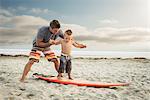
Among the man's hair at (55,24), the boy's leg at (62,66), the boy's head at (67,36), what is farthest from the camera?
the boy's head at (67,36)

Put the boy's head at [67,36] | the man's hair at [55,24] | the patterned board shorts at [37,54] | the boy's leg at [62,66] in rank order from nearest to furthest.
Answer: the man's hair at [55,24]
the patterned board shorts at [37,54]
the boy's leg at [62,66]
the boy's head at [67,36]

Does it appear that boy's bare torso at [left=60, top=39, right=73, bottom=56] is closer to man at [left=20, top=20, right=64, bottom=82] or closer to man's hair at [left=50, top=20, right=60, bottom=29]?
man at [left=20, top=20, right=64, bottom=82]

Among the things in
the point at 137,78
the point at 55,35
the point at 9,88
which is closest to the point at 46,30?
the point at 55,35

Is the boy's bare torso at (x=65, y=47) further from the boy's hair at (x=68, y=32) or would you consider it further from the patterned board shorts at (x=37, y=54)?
the patterned board shorts at (x=37, y=54)

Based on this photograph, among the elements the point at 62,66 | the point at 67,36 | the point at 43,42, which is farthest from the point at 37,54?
the point at 67,36

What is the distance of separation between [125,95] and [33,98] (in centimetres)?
164

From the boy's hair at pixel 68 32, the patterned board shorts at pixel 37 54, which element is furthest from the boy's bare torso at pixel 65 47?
the patterned board shorts at pixel 37 54

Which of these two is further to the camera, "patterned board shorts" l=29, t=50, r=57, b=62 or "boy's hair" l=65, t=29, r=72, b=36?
"boy's hair" l=65, t=29, r=72, b=36

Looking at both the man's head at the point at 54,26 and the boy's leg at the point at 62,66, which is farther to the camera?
the boy's leg at the point at 62,66

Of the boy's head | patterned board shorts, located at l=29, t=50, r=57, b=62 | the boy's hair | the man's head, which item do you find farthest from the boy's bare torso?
the man's head

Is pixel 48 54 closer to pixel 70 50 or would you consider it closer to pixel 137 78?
pixel 70 50

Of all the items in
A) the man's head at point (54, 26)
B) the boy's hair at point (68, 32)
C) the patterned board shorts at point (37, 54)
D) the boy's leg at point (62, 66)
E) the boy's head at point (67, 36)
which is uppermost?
the man's head at point (54, 26)

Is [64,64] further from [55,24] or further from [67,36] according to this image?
[55,24]

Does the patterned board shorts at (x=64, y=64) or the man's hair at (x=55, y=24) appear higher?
the man's hair at (x=55, y=24)
